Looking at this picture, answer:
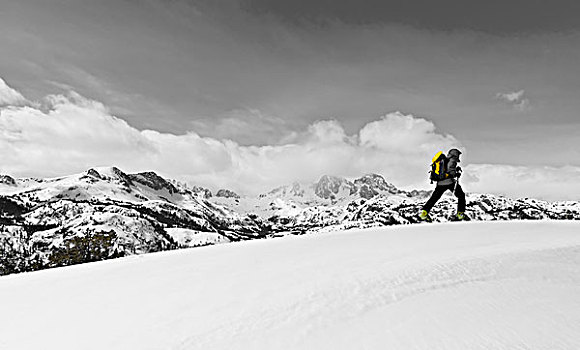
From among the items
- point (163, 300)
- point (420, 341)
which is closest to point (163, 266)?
point (163, 300)

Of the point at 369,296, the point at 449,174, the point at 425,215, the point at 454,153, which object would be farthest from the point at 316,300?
the point at 425,215

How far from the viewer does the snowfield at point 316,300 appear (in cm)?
464

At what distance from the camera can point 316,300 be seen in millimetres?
5836

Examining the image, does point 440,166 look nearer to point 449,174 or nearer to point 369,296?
point 449,174

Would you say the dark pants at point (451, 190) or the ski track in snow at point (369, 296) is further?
the dark pants at point (451, 190)

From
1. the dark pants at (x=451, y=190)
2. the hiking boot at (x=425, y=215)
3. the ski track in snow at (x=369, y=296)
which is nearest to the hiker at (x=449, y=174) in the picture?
the dark pants at (x=451, y=190)

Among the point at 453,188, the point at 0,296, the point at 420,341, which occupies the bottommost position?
the point at 0,296

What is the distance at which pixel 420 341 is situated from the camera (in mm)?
4402

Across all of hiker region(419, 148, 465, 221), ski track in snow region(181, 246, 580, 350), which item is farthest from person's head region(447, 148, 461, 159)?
ski track in snow region(181, 246, 580, 350)

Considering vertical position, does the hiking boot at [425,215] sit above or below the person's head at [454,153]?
below

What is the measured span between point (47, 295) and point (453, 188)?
15317mm

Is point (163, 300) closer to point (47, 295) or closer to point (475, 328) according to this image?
point (47, 295)

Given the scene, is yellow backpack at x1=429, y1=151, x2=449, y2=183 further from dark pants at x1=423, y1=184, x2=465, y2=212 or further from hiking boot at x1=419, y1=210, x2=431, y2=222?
hiking boot at x1=419, y1=210, x2=431, y2=222

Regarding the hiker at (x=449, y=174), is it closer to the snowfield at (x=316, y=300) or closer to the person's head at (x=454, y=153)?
the person's head at (x=454, y=153)
